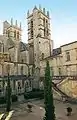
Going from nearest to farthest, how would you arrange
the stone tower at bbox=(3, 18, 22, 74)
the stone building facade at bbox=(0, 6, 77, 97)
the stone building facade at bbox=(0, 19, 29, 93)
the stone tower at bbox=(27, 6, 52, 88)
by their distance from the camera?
the stone building facade at bbox=(0, 6, 77, 97) < the stone building facade at bbox=(0, 19, 29, 93) < the stone tower at bbox=(27, 6, 52, 88) < the stone tower at bbox=(3, 18, 22, 74)

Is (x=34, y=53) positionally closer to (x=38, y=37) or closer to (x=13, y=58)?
(x=38, y=37)

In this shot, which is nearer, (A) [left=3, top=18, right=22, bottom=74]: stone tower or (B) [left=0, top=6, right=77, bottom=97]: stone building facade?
(B) [left=0, top=6, right=77, bottom=97]: stone building facade

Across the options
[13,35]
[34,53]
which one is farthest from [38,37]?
[13,35]

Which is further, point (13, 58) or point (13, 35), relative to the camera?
point (13, 35)

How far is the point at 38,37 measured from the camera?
52.3 metres

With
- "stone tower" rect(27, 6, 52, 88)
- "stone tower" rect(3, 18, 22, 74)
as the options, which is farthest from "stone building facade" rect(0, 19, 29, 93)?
"stone tower" rect(27, 6, 52, 88)

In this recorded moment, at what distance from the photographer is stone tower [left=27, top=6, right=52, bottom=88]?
52.4m

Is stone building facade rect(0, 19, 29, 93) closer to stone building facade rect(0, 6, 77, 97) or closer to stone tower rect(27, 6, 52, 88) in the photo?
stone building facade rect(0, 6, 77, 97)

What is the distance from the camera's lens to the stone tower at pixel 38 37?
172 feet

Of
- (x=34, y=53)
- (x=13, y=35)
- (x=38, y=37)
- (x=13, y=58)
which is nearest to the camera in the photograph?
(x=38, y=37)

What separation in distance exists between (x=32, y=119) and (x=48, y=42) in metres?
35.4

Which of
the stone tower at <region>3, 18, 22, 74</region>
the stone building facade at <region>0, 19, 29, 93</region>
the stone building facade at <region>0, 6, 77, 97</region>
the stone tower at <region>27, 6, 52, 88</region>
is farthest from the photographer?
the stone tower at <region>3, 18, 22, 74</region>

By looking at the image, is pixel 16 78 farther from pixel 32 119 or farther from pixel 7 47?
pixel 32 119

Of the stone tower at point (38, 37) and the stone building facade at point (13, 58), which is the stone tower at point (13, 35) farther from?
the stone tower at point (38, 37)
